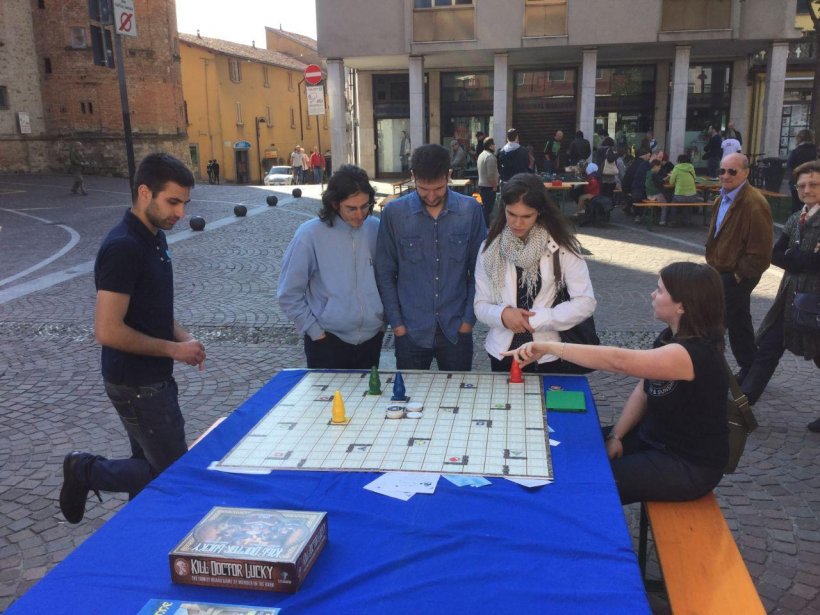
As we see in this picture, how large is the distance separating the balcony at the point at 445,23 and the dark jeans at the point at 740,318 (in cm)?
1975

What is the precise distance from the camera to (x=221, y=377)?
654 centimetres

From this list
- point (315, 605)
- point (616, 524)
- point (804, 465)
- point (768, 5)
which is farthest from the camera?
point (768, 5)

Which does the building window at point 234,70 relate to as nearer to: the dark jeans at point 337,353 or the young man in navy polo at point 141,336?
the dark jeans at point 337,353

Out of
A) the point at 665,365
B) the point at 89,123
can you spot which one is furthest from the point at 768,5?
the point at 89,123

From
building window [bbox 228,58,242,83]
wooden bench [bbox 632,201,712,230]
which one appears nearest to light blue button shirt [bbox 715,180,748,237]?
wooden bench [bbox 632,201,712,230]

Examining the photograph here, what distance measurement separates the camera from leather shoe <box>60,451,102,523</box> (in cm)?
349

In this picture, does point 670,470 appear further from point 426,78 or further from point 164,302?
point 426,78

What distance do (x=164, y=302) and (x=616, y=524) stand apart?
2.20 metres

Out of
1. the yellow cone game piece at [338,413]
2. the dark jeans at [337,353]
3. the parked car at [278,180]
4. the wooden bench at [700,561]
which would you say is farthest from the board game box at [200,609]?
the parked car at [278,180]

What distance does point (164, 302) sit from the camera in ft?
10.8

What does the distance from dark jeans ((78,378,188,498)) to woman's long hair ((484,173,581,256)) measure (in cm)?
185

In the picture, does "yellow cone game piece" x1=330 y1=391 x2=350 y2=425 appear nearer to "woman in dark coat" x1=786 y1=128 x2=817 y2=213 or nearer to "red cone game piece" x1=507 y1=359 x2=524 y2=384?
"red cone game piece" x1=507 y1=359 x2=524 y2=384

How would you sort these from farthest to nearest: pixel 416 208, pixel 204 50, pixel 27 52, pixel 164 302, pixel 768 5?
pixel 204 50, pixel 27 52, pixel 768 5, pixel 416 208, pixel 164 302

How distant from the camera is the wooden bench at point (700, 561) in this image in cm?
233
